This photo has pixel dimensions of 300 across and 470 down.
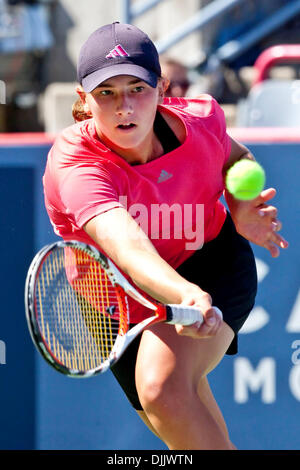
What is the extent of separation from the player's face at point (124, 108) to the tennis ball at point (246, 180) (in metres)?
0.30

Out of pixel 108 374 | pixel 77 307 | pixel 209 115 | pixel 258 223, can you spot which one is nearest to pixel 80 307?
pixel 77 307

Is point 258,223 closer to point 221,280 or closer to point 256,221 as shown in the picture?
point 256,221

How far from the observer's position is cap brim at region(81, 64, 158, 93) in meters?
2.64

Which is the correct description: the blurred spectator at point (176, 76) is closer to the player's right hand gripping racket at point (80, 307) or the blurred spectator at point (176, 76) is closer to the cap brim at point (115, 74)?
the player's right hand gripping racket at point (80, 307)

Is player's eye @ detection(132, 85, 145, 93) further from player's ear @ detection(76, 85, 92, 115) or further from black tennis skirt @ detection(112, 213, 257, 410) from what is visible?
black tennis skirt @ detection(112, 213, 257, 410)

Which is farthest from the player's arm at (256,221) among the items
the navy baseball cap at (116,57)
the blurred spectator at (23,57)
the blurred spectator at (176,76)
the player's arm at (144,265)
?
the blurred spectator at (23,57)

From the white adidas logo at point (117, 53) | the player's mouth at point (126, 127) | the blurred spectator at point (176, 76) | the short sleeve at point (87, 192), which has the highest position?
the blurred spectator at point (176, 76)

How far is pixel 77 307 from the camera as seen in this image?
10.2 ft

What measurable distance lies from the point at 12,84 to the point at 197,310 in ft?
15.3

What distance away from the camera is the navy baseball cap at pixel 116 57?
8.73 feet

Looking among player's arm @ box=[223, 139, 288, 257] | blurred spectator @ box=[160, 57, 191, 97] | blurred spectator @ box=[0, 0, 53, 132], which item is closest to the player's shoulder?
player's arm @ box=[223, 139, 288, 257]

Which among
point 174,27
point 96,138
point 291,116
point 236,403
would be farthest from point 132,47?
point 174,27

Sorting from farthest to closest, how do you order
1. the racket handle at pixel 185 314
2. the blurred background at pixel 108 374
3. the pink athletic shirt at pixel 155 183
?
the blurred background at pixel 108 374, the pink athletic shirt at pixel 155 183, the racket handle at pixel 185 314
